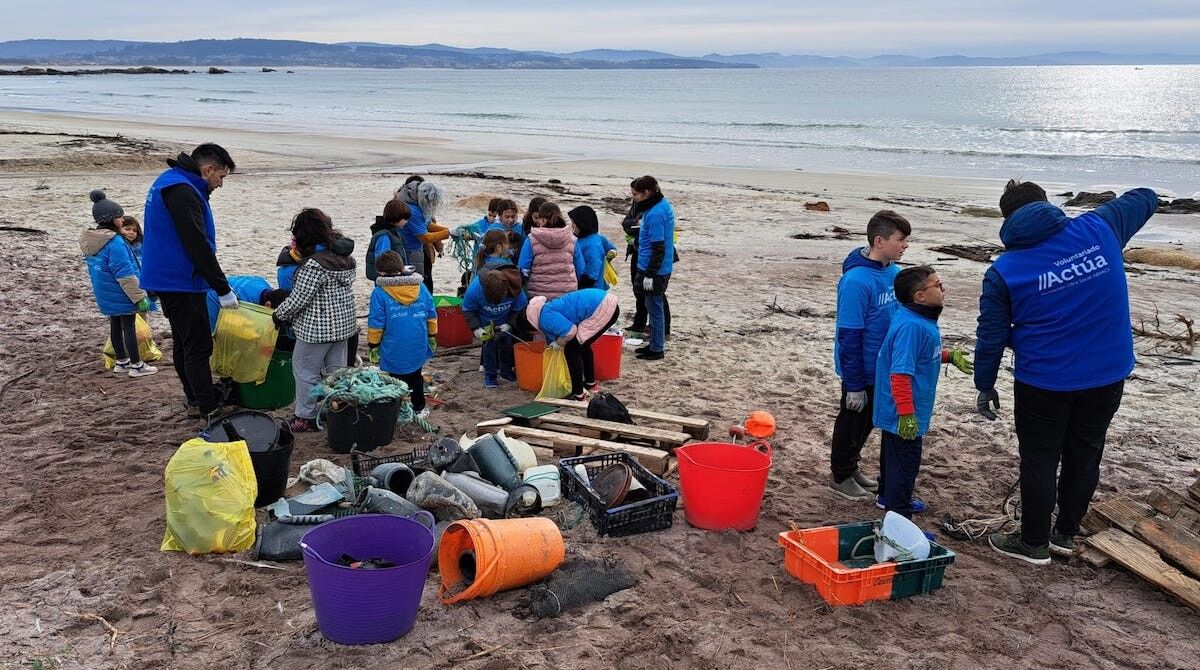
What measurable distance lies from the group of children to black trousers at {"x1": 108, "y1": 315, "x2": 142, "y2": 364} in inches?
236

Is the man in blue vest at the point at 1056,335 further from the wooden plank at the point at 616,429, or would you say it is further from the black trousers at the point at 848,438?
the wooden plank at the point at 616,429

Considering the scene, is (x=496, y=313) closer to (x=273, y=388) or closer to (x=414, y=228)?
(x=414, y=228)

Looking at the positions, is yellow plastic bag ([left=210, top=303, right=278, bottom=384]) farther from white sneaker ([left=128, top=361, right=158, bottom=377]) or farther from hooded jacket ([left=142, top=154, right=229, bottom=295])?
white sneaker ([left=128, top=361, right=158, bottom=377])

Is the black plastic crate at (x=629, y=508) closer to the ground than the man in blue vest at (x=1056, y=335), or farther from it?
closer to the ground

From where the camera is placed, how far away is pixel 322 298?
6152 millimetres

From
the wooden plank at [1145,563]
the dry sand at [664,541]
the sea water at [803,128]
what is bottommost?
the dry sand at [664,541]

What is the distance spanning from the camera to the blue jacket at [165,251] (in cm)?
602

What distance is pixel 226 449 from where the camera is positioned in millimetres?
4617

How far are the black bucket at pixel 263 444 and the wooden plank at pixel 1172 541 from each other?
5.01 m

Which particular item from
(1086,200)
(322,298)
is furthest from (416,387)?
(1086,200)

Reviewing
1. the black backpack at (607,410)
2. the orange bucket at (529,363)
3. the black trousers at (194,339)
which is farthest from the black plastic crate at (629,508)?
the black trousers at (194,339)

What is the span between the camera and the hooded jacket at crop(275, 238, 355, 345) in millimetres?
6062

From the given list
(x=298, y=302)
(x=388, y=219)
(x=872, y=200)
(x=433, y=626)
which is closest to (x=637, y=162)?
(x=872, y=200)

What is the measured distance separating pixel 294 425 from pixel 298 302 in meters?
1.00
